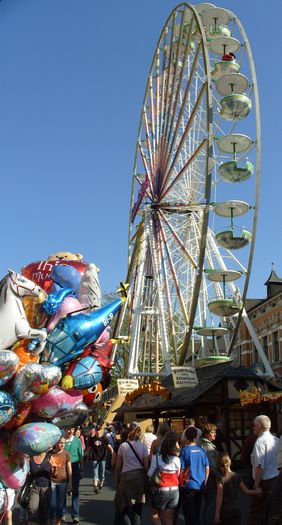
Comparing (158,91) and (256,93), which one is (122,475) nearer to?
(256,93)

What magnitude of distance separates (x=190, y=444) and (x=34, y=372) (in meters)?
2.36

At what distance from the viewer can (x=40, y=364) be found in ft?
17.5

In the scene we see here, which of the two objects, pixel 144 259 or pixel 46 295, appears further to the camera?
pixel 144 259

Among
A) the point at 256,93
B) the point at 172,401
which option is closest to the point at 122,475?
the point at 172,401

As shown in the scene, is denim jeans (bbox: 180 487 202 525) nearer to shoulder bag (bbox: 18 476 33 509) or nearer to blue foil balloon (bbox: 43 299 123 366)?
shoulder bag (bbox: 18 476 33 509)

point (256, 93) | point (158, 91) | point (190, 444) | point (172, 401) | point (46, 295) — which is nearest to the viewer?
point (46, 295)

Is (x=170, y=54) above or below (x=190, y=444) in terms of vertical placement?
above

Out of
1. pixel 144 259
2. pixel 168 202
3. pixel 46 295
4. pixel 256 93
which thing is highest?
pixel 256 93

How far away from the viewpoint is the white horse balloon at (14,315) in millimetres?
5328

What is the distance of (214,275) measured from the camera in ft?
62.4

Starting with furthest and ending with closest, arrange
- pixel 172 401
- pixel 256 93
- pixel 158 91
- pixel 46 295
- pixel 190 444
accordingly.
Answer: pixel 158 91
pixel 256 93
pixel 172 401
pixel 190 444
pixel 46 295

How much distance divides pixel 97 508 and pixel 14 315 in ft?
20.0

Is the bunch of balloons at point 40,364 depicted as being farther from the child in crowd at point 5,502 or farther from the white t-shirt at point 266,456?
the white t-shirt at point 266,456

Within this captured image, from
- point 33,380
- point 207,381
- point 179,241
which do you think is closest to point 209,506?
point 33,380
